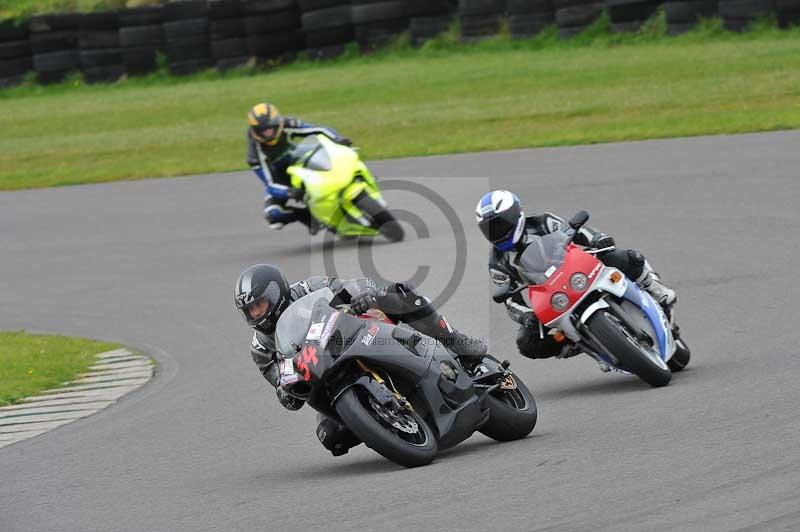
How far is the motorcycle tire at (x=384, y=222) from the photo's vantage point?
14.3 metres

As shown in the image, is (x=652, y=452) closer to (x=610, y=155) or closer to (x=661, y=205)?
(x=661, y=205)

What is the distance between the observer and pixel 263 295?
6812 millimetres

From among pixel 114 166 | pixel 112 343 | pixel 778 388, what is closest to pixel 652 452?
pixel 778 388

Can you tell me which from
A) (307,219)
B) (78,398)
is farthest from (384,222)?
(78,398)

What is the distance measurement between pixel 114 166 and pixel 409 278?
10.7m

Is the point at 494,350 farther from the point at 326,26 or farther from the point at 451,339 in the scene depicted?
the point at 326,26

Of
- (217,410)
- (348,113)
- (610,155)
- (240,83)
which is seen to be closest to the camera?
(217,410)

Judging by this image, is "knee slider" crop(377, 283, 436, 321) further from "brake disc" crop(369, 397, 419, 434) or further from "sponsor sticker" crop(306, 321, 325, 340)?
"brake disc" crop(369, 397, 419, 434)

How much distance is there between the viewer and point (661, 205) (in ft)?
46.6

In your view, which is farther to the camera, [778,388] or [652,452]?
[778,388]

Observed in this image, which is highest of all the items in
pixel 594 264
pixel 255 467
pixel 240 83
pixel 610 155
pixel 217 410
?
pixel 594 264

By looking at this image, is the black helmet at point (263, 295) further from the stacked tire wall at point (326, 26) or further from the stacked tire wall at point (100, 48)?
the stacked tire wall at point (100, 48)

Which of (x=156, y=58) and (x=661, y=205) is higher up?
(x=661, y=205)

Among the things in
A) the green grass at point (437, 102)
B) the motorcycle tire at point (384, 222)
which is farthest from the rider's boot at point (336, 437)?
the green grass at point (437, 102)
